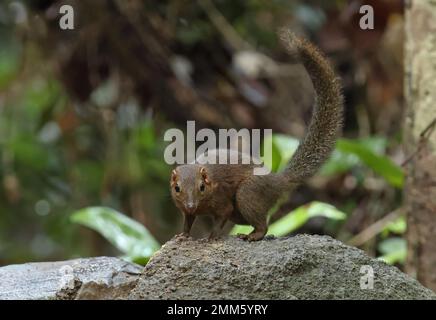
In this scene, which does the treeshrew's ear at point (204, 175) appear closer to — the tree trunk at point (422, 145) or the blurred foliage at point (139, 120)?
the tree trunk at point (422, 145)

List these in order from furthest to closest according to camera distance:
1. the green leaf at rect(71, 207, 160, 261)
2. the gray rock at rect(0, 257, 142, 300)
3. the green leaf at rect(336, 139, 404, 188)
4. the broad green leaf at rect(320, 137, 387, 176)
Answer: the broad green leaf at rect(320, 137, 387, 176) → the green leaf at rect(336, 139, 404, 188) → the green leaf at rect(71, 207, 160, 261) → the gray rock at rect(0, 257, 142, 300)

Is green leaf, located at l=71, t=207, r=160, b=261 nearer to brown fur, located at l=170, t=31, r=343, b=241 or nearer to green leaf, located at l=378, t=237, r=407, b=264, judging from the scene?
brown fur, located at l=170, t=31, r=343, b=241

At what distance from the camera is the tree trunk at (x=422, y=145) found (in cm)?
518

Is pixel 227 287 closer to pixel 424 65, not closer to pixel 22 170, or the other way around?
pixel 424 65

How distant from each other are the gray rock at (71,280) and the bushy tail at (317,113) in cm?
107

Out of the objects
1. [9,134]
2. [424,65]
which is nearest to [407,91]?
[424,65]

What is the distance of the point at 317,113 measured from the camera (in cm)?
439

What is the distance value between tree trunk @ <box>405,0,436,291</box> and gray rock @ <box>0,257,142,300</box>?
1993mm

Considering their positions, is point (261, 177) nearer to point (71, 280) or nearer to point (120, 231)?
point (71, 280)

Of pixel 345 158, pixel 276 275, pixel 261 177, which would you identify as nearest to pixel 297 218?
pixel 261 177

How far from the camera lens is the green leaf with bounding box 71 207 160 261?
533 centimetres

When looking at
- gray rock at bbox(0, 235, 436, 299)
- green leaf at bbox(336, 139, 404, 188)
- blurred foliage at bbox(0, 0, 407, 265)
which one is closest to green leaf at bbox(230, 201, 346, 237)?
green leaf at bbox(336, 139, 404, 188)

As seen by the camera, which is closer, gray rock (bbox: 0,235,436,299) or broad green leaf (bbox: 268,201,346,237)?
gray rock (bbox: 0,235,436,299)

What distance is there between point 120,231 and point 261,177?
60.0 inches
